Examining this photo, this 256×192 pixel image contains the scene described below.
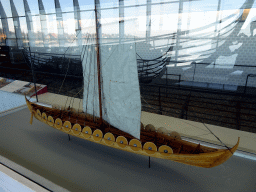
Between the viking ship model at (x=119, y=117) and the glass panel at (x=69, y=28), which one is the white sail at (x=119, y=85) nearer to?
the viking ship model at (x=119, y=117)

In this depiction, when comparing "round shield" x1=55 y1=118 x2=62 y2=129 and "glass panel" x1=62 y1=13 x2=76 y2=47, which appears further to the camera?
"glass panel" x1=62 y1=13 x2=76 y2=47

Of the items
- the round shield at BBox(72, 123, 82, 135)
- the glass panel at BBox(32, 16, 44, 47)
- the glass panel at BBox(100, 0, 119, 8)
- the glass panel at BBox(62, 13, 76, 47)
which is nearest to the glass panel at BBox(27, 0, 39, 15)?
the glass panel at BBox(32, 16, 44, 47)

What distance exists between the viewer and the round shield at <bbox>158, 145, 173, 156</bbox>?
0.58 meters

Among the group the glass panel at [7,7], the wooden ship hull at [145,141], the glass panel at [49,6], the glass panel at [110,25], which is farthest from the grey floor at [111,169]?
the glass panel at [7,7]

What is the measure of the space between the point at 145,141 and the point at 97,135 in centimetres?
19

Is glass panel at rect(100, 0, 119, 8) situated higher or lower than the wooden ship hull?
higher

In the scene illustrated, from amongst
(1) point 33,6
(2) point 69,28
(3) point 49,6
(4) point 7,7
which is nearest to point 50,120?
(2) point 69,28

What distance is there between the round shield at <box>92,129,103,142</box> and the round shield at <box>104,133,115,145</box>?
0.08 ft

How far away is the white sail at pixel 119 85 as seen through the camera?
2.16ft

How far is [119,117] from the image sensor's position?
0.73m

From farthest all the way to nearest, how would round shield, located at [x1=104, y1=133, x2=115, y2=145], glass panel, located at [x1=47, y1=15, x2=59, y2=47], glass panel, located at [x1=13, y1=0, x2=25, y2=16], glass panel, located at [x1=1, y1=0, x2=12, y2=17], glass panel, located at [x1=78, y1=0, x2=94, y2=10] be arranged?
glass panel, located at [x1=1, y1=0, x2=12, y2=17]
glass panel, located at [x1=13, y1=0, x2=25, y2=16]
glass panel, located at [x1=47, y1=15, x2=59, y2=47]
glass panel, located at [x1=78, y1=0, x2=94, y2=10]
round shield, located at [x1=104, y1=133, x2=115, y2=145]

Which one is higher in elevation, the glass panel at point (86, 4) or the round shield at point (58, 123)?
the glass panel at point (86, 4)

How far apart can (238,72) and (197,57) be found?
0.89 ft

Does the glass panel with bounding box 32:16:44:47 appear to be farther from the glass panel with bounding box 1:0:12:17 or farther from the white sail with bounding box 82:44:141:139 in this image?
the white sail with bounding box 82:44:141:139
